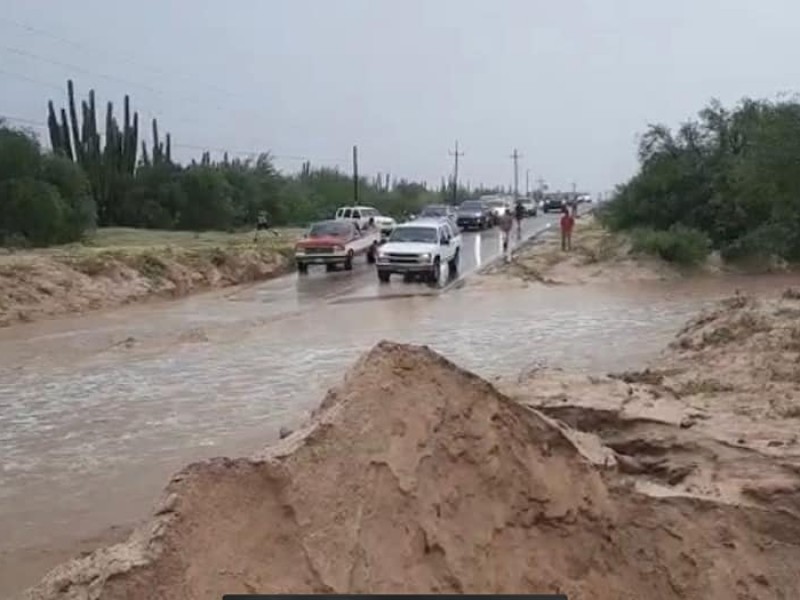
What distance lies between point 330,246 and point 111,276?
893cm

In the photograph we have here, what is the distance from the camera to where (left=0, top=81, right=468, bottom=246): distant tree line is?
3984 centimetres

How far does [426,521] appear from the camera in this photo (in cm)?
440

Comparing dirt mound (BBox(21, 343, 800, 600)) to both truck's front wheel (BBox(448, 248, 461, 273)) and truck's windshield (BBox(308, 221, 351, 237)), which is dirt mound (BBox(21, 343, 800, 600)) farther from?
truck's windshield (BBox(308, 221, 351, 237))

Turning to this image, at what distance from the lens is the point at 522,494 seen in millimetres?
4867

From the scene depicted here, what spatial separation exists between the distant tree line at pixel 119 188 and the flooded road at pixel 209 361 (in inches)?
442

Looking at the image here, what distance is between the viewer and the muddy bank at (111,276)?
2700cm

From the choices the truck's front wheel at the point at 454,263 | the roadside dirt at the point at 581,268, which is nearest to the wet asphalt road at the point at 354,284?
the truck's front wheel at the point at 454,263

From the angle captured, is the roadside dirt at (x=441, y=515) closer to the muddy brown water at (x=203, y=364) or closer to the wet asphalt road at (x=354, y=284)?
the muddy brown water at (x=203, y=364)

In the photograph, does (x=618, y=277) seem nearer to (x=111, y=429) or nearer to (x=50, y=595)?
(x=111, y=429)

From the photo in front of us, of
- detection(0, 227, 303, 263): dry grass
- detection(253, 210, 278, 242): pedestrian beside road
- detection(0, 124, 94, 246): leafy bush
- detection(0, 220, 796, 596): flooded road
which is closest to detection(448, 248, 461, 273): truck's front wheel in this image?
detection(0, 220, 796, 596): flooded road

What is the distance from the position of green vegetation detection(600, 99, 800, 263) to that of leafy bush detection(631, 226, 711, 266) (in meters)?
0.03

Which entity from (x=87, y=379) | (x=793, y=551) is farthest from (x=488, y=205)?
(x=793, y=551)

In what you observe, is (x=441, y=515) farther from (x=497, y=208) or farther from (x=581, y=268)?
(x=497, y=208)

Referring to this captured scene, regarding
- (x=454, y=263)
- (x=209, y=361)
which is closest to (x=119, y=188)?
(x=454, y=263)
